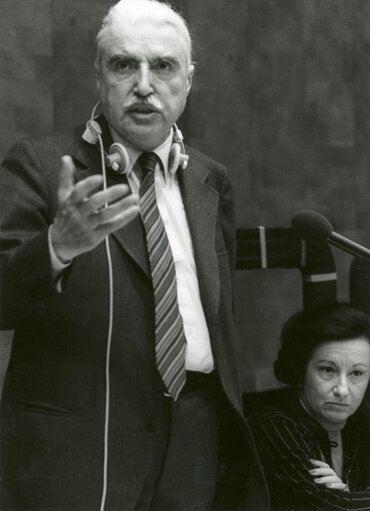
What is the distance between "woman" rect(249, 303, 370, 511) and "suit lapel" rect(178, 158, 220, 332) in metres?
0.48

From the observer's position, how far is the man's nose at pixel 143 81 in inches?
57.0

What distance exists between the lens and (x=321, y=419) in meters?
1.92

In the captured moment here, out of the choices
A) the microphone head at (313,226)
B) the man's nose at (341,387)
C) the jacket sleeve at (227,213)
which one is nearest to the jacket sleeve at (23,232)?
the jacket sleeve at (227,213)

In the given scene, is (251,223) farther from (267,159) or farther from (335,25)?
(335,25)

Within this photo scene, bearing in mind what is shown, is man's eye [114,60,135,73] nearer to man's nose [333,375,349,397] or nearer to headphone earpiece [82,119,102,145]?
headphone earpiece [82,119,102,145]

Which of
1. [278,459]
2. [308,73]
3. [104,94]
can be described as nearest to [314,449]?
[278,459]

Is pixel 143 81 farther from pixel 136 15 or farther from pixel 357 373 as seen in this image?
pixel 357 373

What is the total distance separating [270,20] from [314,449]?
4.82 feet

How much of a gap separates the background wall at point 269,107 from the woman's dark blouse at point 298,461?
82 centimetres

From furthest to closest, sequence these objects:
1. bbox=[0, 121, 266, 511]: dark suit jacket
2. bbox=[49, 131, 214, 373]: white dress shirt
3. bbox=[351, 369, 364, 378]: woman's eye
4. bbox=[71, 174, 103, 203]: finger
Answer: bbox=[351, 369, 364, 378]: woman's eye → bbox=[49, 131, 214, 373]: white dress shirt → bbox=[0, 121, 266, 511]: dark suit jacket → bbox=[71, 174, 103, 203]: finger

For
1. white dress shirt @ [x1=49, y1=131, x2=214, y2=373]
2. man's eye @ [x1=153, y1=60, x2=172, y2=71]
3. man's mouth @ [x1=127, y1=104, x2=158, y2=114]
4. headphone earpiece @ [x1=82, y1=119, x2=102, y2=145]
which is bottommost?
white dress shirt @ [x1=49, y1=131, x2=214, y2=373]

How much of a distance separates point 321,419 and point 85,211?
989mm

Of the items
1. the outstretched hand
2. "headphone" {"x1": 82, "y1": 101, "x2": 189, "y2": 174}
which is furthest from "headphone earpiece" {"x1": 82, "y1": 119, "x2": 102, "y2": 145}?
the outstretched hand

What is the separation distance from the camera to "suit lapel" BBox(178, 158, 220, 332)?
4.98 ft
